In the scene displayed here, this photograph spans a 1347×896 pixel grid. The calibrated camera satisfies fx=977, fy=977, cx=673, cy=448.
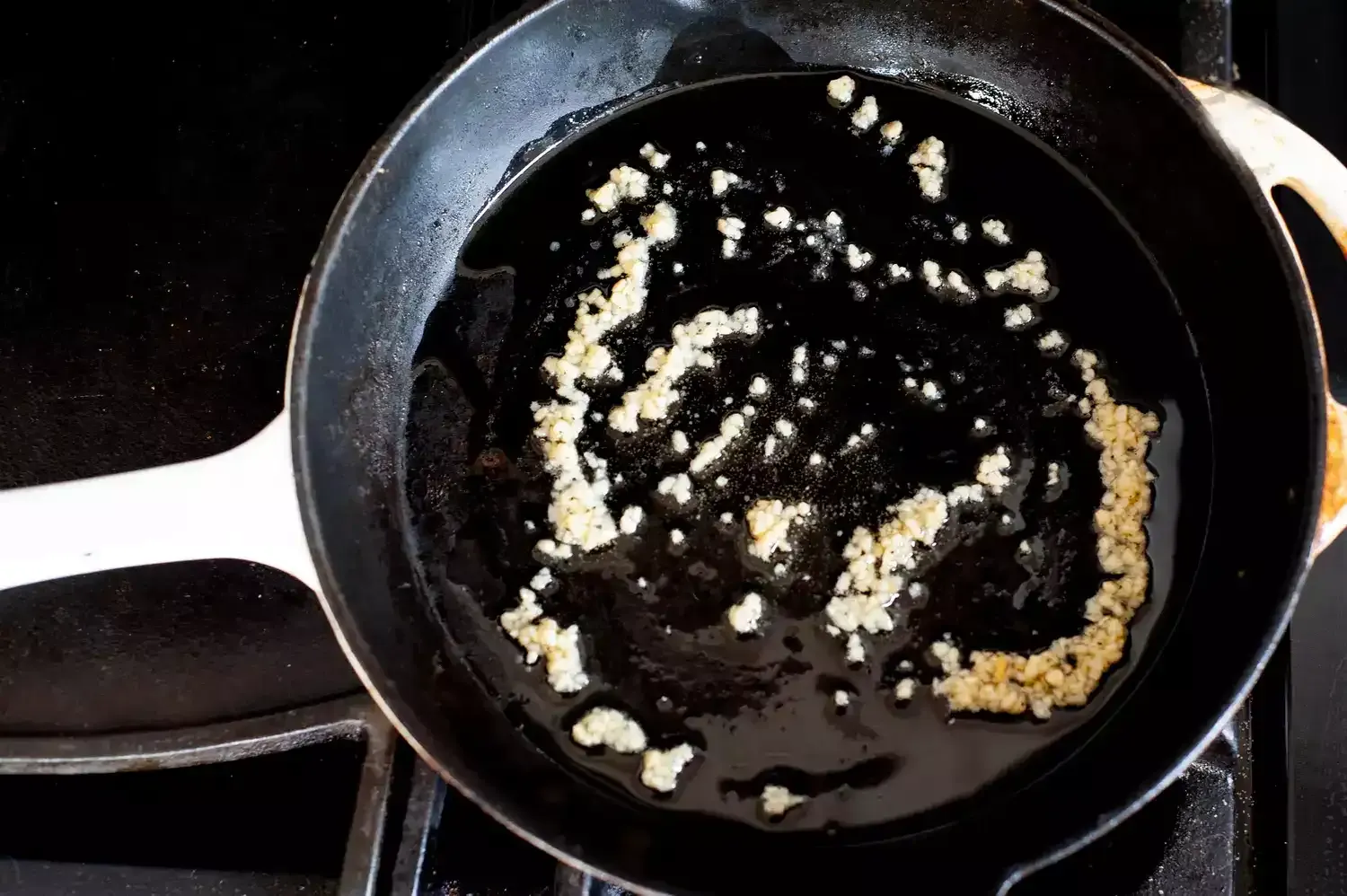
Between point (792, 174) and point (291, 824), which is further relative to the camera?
point (792, 174)

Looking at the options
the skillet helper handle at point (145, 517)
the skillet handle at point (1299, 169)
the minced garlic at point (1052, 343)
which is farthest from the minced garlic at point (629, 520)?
the skillet handle at point (1299, 169)

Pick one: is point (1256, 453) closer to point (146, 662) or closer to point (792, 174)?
point (792, 174)

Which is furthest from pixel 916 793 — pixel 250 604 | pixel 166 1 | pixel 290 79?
pixel 166 1

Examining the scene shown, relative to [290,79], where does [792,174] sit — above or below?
A: below

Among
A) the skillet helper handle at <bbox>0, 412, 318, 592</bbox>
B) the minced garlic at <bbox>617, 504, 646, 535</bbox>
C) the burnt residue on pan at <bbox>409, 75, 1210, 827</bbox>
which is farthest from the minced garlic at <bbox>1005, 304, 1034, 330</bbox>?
the skillet helper handle at <bbox>0, 412, 318, 592</bbox>

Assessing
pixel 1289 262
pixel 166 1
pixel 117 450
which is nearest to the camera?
pixel 1289 262

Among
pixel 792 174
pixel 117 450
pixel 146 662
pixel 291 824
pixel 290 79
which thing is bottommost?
pixel 291 824

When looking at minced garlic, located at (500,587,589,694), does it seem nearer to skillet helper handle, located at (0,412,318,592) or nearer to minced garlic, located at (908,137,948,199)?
skillet helper handle, located at (0,412,318,592)
